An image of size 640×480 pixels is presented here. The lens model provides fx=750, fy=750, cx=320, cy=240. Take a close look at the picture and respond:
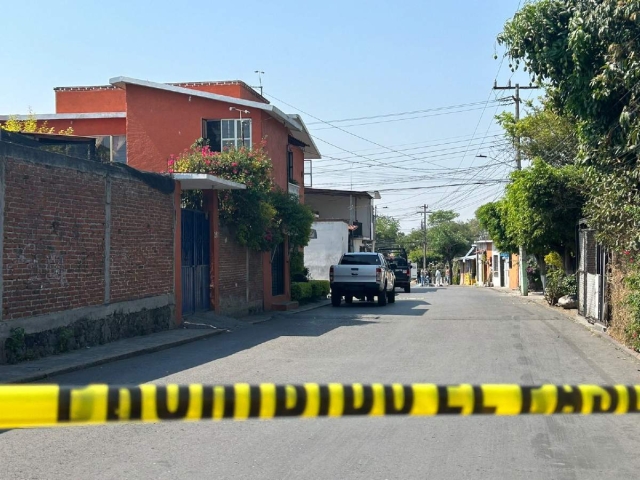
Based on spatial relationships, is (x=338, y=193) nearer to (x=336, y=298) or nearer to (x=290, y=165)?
(x=290, y=165)

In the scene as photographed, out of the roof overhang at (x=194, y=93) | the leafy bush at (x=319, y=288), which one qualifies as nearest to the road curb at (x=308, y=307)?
the leafy bush at (x=319, y=288)

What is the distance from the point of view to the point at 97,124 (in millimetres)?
27328

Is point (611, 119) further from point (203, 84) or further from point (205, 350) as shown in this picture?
point (203, 84)

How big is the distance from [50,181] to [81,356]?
292 centimetres

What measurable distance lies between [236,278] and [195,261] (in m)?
2.78

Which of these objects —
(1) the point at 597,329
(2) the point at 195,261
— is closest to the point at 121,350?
(2) the point at 195,261

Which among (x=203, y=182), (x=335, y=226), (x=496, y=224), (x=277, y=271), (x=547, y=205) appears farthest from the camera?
(x=335, y=226)

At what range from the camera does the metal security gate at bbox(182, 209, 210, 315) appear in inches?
731

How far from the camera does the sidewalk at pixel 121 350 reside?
1020cm

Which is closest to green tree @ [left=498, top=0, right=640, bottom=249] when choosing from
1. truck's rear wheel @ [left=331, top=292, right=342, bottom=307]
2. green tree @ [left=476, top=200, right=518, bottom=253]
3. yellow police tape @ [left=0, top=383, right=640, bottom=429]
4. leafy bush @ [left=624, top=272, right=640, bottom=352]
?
leafy bush @ [left=624, top=272, right=640, bottom=352]

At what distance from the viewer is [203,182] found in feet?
59.1

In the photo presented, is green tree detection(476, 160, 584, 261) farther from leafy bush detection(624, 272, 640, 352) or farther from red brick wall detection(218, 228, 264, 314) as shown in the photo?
leafy bush detection(624, 272, 640, 352)

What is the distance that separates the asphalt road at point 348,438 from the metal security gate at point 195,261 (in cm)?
585

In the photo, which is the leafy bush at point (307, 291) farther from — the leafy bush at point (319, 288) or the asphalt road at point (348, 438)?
the asphalt road at point (348, 438)
